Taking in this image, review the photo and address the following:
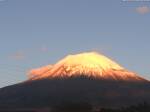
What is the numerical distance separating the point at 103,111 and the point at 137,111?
1390 cm

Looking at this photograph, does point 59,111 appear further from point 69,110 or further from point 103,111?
point 103,111

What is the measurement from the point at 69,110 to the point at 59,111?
29.9 feet

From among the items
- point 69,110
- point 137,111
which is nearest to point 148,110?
point 137,111

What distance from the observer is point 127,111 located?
6383 inches

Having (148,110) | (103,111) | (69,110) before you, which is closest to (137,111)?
(148,110)

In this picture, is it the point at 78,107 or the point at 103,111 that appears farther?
the point at 78,107

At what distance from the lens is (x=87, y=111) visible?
607ft

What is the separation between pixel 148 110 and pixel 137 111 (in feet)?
11.7

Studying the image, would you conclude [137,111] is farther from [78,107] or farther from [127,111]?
[78,107]

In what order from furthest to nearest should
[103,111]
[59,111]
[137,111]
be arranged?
[59,111] < [103,111] < [137,111]

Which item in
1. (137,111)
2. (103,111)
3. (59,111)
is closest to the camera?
(137,111)

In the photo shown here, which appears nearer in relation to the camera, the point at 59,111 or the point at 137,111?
the point at 137,111

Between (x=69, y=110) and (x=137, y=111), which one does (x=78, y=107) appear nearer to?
(x=69, y=110)

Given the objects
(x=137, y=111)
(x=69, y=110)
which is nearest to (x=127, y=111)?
(x=137, y=111)
